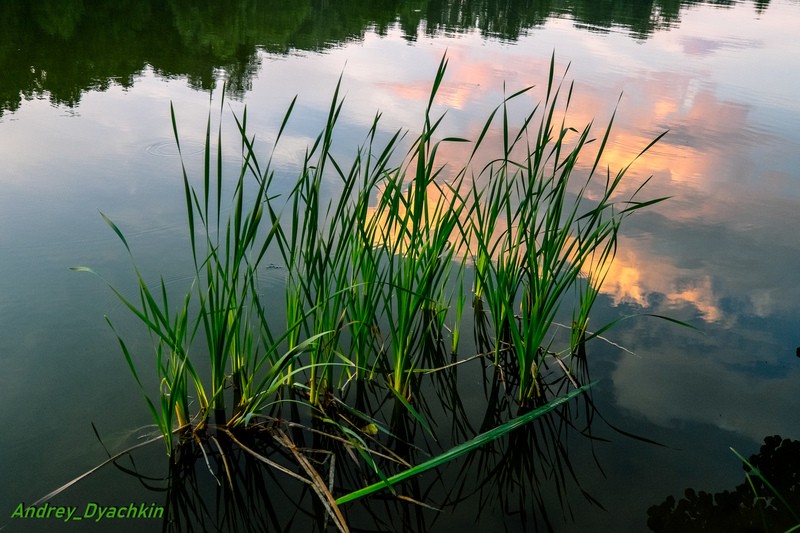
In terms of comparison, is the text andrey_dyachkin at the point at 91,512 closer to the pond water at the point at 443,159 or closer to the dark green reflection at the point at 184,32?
the pond water at the point at 443,159

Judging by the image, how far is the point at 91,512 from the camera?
1.47 metres

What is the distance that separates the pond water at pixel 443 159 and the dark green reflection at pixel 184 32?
6cm

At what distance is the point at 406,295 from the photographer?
72.8 inches

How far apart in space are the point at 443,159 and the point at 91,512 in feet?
11.0

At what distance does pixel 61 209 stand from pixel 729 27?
15.3 meters

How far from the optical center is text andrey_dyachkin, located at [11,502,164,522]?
4.72 feet

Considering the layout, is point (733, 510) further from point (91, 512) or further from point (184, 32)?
point (184, 32)

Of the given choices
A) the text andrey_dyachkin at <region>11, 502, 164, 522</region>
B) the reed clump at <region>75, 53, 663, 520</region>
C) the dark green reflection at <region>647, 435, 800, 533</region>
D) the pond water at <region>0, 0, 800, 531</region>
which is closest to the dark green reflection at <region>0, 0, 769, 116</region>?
the pond water at <region>0, 0, 800, 531</region>

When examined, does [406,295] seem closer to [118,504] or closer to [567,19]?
[118,504]

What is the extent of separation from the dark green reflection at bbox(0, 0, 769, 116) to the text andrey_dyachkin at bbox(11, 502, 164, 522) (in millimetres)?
4223

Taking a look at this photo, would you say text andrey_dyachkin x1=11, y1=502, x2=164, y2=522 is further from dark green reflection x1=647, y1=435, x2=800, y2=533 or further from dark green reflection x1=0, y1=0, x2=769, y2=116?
dark green reflection x1=0, y1=0, x2=769, y2=116

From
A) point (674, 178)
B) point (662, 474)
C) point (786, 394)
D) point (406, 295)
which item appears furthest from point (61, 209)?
point (674, 178)

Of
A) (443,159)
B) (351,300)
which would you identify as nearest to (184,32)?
(443,159)

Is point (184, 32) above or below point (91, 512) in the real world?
above
